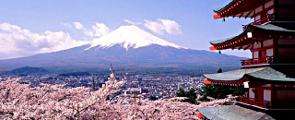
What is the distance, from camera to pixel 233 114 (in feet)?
40.6

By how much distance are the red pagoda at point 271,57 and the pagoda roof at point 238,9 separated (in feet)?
0.16

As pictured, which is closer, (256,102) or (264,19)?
(256,102)

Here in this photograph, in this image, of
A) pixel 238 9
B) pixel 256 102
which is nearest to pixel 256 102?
pixel 256 102

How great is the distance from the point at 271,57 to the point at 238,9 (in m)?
2.95

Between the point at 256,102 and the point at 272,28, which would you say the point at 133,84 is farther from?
the point at 272,28

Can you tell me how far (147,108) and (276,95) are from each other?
6.11m

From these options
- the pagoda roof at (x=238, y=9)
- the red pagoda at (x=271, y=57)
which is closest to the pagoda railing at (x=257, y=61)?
the red pagoda at (x=271, y=57)

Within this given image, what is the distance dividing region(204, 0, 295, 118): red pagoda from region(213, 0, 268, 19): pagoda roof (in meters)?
0.05

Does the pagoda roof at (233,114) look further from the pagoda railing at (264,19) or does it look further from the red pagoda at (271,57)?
the pagoda railing at (264,19)

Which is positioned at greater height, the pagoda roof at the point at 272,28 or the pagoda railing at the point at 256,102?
the pagoda roof at the point at 272,28

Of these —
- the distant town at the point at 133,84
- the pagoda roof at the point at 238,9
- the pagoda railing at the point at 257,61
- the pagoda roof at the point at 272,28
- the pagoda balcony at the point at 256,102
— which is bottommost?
the distant town at the point at 133,84

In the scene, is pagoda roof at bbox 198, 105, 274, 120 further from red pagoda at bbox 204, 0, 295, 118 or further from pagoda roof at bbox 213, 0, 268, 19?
pagoda roof at bbox 213, 0, 268, 19

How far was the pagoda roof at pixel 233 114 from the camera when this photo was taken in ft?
35.2

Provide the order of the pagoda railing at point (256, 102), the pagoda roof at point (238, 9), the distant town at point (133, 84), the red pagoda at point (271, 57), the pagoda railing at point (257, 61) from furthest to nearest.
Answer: the distant town at point (133, 84) → the pagoda roof at point (238, 9) → the pagoda railing at point (257, 61) → the pagoda railing at point (256, 102) → the red pagoda at point (271, 57)
